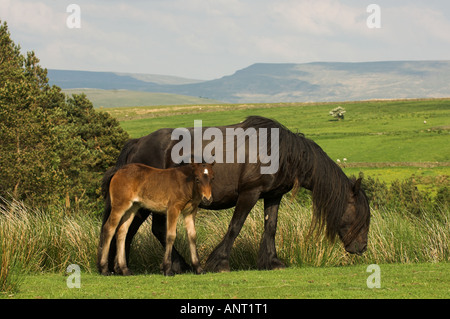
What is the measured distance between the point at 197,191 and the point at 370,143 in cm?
10223

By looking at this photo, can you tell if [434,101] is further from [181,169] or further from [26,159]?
[181,169]

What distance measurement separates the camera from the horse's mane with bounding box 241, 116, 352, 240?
11680 mm

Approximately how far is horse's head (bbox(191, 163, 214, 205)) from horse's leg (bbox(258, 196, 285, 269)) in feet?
6.69

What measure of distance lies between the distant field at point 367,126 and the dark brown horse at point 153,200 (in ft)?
223

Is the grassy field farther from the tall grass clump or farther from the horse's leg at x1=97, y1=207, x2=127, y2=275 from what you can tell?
the horse's leg at x1=97, y1=207, x2=127, y2=275

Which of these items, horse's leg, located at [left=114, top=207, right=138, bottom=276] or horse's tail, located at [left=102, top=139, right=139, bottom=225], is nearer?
horse's leg, located at [left=114, top=207, right=138, bottom=276]

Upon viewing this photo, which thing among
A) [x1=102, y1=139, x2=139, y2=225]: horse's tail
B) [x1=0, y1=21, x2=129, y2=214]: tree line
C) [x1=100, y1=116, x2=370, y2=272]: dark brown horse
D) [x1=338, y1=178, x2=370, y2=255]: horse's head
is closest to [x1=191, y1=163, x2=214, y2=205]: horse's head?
[x1=100, y1=116, x2=370, y2=272]: dark brown horse

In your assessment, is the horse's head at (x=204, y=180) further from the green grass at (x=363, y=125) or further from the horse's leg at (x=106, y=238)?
the green grass at (x=363, y=125)

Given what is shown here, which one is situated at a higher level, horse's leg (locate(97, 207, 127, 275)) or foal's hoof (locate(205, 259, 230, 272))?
horse's leg (locate(97, 207, 127, 275))

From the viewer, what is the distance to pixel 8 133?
34000 millimetres

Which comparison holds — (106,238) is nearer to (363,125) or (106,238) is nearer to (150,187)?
(150,187)

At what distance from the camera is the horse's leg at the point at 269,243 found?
11.6m

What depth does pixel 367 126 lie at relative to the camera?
13288 cm

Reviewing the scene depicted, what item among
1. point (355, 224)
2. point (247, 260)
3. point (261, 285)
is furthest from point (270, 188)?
point (247, 260)
